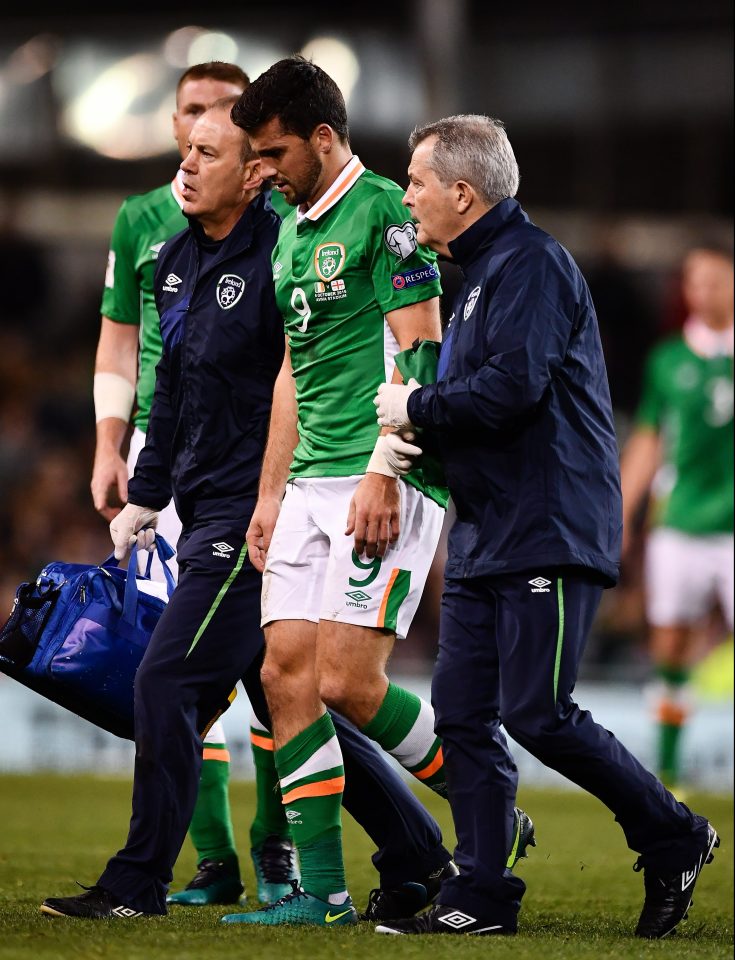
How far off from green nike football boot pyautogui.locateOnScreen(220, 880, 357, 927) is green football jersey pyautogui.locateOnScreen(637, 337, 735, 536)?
5288 mm

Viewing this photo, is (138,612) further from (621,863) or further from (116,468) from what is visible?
(621,863)

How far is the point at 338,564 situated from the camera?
4301 millimetres

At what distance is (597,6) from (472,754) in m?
14.5

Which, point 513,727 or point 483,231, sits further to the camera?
point 483,231

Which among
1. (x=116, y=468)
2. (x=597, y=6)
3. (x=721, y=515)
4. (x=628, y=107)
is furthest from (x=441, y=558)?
(x=116, y=468)

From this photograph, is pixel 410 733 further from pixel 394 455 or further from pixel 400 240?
pixel 400 240

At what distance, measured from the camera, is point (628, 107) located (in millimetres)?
16656

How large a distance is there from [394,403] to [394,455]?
153mm

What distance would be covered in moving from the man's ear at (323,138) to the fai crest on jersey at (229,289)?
1.50ft

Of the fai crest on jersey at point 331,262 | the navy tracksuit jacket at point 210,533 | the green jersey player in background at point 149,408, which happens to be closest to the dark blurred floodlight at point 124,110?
the green jersey player in background at point 149,408

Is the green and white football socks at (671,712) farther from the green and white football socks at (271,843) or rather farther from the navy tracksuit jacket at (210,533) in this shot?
the navy tracksuit jacket at (210,533)

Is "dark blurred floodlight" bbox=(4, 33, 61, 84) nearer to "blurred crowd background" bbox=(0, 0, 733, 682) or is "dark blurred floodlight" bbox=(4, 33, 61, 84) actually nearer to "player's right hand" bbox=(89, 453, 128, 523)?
"blurred crowd background" bbox=(0, 0, 733, 682)

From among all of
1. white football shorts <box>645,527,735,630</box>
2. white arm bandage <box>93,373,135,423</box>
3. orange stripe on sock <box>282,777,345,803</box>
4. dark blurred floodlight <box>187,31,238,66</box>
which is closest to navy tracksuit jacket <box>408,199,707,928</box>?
orange stripe on sock <box>282,777,345,803</box>

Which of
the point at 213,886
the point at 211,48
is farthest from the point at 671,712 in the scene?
the point at 211,48
